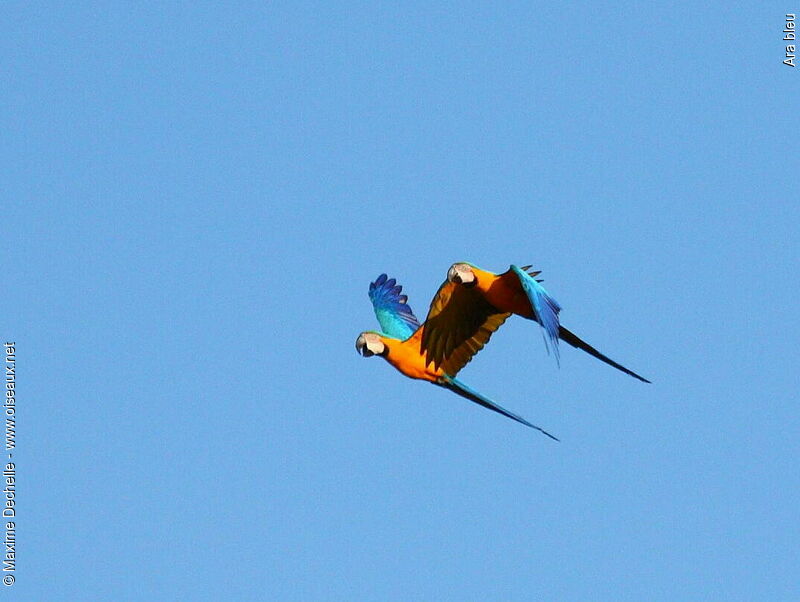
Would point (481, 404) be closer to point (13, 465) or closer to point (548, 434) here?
point (548, 434)

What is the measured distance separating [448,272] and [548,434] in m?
2.11

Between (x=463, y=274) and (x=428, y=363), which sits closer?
(x=463, y=274)

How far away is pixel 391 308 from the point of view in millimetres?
27969

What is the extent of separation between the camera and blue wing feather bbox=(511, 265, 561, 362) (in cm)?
2305

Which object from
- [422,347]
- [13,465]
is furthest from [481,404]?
[13,465]

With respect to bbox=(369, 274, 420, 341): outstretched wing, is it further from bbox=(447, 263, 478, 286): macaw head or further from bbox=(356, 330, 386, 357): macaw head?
bbox=(447, 263, 478, 286): macaw head

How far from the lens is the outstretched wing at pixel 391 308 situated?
27.6 metres

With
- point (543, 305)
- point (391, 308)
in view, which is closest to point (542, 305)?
point (543, 305)

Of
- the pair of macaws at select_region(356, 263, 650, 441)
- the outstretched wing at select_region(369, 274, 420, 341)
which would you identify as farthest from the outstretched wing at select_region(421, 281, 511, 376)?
the outstretched wing at select_region(369, 274, 420, 341)

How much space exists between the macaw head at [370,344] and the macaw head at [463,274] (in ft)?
5.80

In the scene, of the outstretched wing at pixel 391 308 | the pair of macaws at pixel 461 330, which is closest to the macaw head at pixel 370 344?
the pair of macaws at pixel 461 330

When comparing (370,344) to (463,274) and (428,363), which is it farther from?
(463,274)

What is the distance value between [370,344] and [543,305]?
3273 millimetres

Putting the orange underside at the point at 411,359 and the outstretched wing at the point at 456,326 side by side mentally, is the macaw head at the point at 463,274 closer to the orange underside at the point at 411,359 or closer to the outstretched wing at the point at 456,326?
the outstretched wing at the point at 456,326
